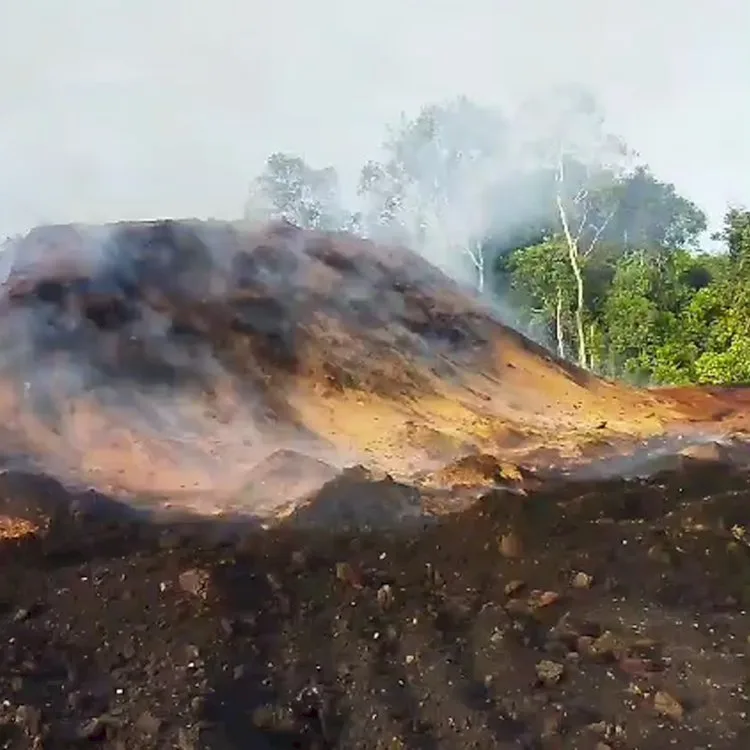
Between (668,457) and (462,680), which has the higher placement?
(668,457)

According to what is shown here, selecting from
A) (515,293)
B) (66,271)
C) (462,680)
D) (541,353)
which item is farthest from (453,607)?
(515,293)

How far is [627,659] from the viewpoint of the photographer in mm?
3266

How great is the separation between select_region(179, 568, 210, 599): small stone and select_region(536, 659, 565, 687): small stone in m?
1.29

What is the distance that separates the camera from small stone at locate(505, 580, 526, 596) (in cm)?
379

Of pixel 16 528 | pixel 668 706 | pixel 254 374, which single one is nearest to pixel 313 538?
pixel 16 528

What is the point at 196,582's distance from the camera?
3.75m

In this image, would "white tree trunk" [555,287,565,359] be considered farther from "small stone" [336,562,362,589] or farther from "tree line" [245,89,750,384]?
"small stone" [336,562,362,589]

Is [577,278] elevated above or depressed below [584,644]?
above

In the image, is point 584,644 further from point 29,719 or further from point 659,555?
point 29,719

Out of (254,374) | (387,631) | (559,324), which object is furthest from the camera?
(559,324)

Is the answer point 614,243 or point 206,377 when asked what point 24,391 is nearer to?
point 206,377

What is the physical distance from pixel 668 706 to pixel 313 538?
187cm

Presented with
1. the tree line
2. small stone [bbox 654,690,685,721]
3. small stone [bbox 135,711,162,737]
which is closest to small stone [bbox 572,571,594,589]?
small stone [bbox 654,690,685,721]

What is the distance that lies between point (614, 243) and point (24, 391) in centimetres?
1699
